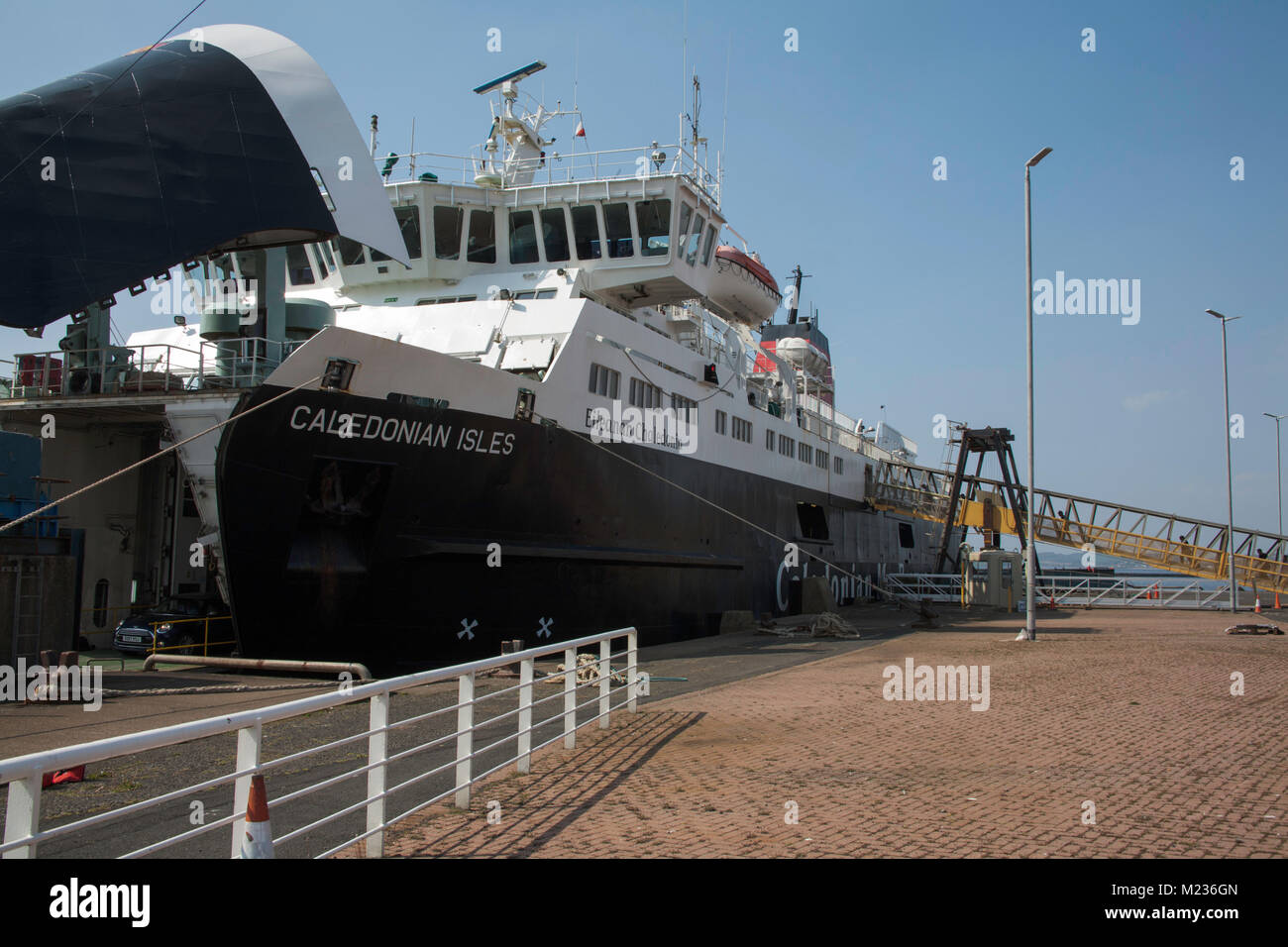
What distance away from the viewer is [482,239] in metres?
17.0

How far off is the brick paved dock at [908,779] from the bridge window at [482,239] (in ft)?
32.6

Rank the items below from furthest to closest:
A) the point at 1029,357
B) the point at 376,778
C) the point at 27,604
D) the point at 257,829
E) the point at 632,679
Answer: the point at 1029,357, the point at 27,604, the point at 632,679, the point at 376,778, the point at 257,829

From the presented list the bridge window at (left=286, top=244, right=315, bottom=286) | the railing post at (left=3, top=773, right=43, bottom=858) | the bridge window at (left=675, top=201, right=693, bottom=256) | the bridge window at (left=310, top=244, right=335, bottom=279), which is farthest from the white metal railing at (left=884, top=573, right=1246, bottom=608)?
the railing post at (left=3, top=773, right=43, bottom=858)

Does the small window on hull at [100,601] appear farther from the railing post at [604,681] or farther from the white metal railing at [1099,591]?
the white metal railing at [1099,591]

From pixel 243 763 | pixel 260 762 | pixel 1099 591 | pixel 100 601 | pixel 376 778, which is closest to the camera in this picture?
pixel 243 763

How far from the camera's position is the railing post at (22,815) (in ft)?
8.52

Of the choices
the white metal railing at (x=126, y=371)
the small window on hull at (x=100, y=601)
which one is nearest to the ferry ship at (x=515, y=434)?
the white metal railing at (x=126, y=371)

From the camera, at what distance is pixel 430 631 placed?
11789mm

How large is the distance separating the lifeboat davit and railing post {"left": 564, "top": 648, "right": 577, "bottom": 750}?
13.9m

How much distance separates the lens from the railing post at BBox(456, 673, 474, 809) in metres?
5.18

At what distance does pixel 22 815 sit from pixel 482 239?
606 inches

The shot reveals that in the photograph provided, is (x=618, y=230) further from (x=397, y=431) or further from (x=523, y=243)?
(x=397, y=431)

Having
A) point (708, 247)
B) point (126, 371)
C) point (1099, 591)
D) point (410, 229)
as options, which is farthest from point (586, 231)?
point (1099, 591)
